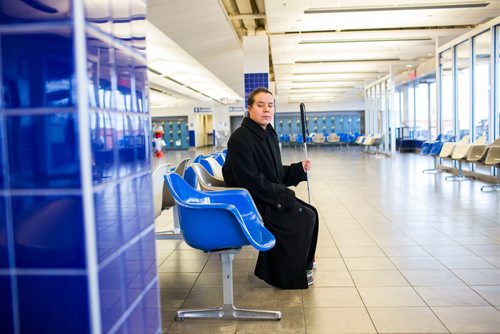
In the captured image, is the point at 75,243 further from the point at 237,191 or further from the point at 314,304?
the point at 314,304

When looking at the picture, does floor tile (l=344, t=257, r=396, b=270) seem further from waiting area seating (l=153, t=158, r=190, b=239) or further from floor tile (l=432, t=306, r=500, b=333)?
waiting area seating (l=153, t=158, r=190, b=239)

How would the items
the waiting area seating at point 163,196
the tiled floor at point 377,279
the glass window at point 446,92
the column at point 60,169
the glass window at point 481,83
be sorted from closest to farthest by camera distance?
the column at point 60,169, the tiled floor at point 377,279, the waiting area seating at point 163,196, the glass window at point 481,83, the glass window at point 446,92

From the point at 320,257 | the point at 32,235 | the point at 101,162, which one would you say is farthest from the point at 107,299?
the point at 320,257

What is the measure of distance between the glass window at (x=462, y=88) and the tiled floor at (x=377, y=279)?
19.0 feet

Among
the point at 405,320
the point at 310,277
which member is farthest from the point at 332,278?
the point at 405,320

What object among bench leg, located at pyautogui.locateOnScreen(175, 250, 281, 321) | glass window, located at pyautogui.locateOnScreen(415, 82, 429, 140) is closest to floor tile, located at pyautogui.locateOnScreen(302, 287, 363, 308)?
bench leg, located at pyautogui.locateOnScreen(175, 250, 281, 321)

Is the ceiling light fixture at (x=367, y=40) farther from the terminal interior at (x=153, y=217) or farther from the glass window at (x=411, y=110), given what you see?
the glass window at (x=411, y=110)

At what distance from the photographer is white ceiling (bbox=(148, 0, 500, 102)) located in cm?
906

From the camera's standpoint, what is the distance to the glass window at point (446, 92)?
12219 mm

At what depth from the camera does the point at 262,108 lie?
325cm

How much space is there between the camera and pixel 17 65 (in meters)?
1.33

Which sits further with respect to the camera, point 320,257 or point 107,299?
point 320,257

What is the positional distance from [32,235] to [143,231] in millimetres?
423

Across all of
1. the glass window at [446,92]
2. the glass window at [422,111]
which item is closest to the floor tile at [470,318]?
the glass window at [446,92]
